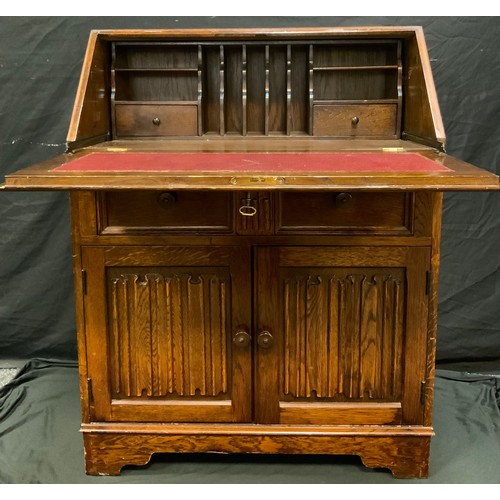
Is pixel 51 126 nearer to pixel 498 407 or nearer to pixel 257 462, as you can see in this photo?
pixel 257 462

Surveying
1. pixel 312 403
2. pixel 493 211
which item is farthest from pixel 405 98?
pixel 312 403

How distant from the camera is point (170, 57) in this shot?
240cm

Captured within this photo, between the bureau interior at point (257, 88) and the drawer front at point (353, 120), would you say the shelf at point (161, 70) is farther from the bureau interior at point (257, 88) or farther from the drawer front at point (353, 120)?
the drawer front at point (353, 120)

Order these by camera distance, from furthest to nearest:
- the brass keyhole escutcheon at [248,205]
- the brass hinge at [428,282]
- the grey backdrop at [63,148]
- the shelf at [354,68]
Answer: the grey backdrop at [63,148] < the shelf at [354,68] < the brass hinge at [428,282] < the brass keyhole escutcheon at [248,205]

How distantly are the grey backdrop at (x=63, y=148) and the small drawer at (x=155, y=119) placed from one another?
50cm

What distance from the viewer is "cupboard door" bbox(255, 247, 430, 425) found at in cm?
198

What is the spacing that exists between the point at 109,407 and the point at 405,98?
4.75ft

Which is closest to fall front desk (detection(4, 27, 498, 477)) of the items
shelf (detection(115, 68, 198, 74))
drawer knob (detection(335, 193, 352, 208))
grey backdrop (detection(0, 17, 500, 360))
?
drawer knob (detection(335, 193, 352, 208))

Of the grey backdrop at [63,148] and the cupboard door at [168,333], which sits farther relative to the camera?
the grey backdrop at [63,148]

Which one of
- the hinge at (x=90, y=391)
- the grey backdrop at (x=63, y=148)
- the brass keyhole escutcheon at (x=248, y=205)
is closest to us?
the brass keyhole escutcheon at (x=248, y=205)

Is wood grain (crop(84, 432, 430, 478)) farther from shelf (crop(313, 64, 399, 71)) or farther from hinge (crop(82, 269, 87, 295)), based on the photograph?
shelf (crop(313, 64, 399, 71))

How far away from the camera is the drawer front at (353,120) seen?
232 cm

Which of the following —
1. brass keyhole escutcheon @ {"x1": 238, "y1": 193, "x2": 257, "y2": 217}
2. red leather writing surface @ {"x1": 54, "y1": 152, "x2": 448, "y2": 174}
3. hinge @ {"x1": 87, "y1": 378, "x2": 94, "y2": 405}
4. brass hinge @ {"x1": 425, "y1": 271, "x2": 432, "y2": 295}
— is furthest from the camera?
hinge @ {"x1": 87, "y1": 378, "x2": 94, "y2": 405}

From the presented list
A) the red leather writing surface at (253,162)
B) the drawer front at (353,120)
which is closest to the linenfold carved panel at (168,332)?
the red leather writing surface at (253,162)
